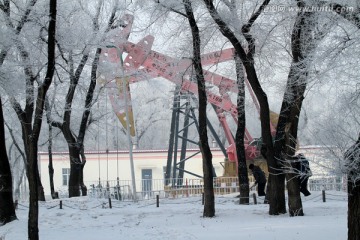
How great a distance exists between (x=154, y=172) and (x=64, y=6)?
94.4ft

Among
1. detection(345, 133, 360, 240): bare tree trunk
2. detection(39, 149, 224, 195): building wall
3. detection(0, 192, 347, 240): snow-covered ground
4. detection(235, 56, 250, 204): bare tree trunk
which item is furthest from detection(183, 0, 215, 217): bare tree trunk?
detection(39, 149, 224, 195): building wall

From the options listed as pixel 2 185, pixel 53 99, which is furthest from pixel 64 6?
pixel 2 185

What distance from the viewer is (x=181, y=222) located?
1709 cm

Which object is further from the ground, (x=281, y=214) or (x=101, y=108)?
(x=101, y=108)

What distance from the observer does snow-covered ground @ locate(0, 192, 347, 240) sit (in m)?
13.5

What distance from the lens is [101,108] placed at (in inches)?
1286

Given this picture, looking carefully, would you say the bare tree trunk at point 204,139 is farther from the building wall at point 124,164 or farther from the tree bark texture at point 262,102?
the building wall at point 124,164

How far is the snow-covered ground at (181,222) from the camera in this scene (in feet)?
44.2

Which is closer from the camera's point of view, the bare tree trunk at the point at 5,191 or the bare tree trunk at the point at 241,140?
the bare tree trunk at the point at 5,191

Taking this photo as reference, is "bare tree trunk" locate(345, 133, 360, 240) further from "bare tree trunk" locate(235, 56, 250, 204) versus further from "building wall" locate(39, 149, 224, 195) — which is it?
"building wall" locate(39, 149, 224, 195)

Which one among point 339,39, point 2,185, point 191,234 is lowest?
point 191,234

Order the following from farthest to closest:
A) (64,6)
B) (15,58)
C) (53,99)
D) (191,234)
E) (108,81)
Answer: (108,81)
(53,99)
(64,6)
(15,58)
(191,234)

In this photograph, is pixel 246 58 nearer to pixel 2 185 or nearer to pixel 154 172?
pixel 2 185

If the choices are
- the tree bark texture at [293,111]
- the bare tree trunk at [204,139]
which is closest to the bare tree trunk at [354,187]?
the tree bark texture at [293,111]
